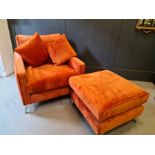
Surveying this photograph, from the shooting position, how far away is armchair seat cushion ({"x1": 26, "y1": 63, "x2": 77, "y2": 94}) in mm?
1640

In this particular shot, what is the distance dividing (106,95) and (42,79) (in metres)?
0.81

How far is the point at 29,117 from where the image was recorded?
5.53 ft

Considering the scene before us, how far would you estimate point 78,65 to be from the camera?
74.7 inches

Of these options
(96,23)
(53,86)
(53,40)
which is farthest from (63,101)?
(96,23)

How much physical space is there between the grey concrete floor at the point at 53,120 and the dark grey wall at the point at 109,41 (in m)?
0.85

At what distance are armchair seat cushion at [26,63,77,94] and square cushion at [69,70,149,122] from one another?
6.6 inches

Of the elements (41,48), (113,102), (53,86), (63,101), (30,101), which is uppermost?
(41,48)

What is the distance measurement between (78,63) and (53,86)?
0.48 metres

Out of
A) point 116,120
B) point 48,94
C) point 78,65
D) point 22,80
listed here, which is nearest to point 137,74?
point 78,65

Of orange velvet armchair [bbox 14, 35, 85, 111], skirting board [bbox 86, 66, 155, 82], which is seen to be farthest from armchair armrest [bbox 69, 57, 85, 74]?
skirting board [bbox 86, 66, 155, 82]

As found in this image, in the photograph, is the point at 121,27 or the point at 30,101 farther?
the point at 121,27

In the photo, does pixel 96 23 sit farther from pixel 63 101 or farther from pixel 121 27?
pixel 63 101

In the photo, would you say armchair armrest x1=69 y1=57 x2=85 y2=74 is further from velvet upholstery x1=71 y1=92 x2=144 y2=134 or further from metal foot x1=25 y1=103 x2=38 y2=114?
metal foot x1=25 y1=103 x2=38 y2=114

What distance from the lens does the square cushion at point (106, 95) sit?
4.15ft
